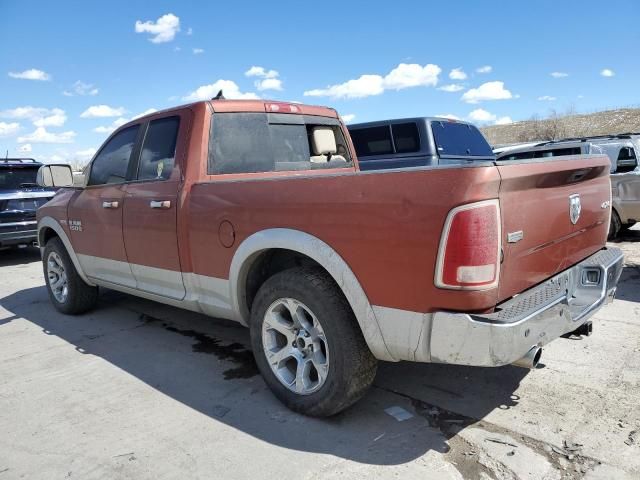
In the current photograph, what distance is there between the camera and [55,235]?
5.72m

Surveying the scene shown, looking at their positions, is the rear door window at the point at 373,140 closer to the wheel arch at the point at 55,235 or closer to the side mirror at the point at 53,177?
the side mirror at the point at 53,177

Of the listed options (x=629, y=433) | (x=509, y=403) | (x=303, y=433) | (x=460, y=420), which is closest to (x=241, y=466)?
(x=303, y=433)

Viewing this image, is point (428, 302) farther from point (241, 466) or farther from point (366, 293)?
point (241, 466)

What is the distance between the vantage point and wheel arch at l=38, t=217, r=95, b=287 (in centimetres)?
518

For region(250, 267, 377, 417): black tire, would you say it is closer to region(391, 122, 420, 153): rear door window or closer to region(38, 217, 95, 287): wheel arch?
region(38, 217, 95, 287): wheel arch

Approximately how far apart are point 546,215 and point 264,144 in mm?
2309

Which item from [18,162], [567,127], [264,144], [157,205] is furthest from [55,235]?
[567,127]

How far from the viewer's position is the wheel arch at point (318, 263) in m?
2.64

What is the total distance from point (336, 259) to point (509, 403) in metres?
1.50

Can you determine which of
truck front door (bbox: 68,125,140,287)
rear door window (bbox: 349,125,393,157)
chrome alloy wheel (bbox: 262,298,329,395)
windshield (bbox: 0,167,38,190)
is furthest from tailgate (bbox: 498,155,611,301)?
windshield (bbox: 0,167,38,190)

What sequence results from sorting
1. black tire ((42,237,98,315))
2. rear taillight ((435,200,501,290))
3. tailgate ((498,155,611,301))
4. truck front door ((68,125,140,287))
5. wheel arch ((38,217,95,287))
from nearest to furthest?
rear taillight ((435,200,501,290)) < tailgate ((498,155,611,301)) < truck front door ((68,125,140,287)) < wheel arch ((38,217,95,287)) < black tire ((42,237,98,315))

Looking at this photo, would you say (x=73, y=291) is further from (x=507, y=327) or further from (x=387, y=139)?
(x=387, y=139)

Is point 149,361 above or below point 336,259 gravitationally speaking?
below

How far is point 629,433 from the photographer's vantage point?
2746 millimetres
